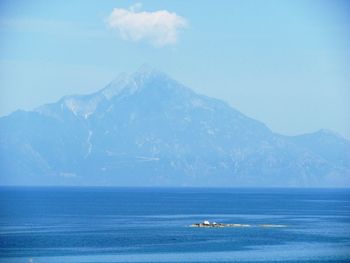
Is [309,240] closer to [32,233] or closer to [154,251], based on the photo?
[154,251]

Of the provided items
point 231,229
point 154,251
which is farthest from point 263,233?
point 154,251

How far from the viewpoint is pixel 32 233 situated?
5044 inches

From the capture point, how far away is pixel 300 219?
16700 centimetres

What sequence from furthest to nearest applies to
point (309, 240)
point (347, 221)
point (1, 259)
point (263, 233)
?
point (347, 221)
point (263, 233)
point (309, 240)
point (1, 259)

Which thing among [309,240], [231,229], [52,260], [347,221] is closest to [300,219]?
[347,221]

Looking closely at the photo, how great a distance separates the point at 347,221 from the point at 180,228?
3698cm

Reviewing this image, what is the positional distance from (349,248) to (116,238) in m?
33.1

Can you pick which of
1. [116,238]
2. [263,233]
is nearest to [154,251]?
[116,238]

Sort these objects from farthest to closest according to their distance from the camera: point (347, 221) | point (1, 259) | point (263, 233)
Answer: point (347, 221)
point (263, 233)
point (1, 259)

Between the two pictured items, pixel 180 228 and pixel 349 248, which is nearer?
pixel 349 248

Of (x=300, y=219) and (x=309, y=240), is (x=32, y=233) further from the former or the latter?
(x=300, y=219)

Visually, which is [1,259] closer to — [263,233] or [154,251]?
[154,251]

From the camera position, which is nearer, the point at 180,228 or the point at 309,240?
the point at 309,240

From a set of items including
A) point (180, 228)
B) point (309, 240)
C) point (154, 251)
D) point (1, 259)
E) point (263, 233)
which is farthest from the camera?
point (180, 228)
